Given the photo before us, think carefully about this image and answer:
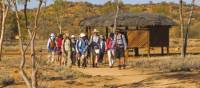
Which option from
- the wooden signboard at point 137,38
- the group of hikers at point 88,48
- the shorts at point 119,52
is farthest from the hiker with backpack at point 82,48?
the wooden signboard at point 137,38

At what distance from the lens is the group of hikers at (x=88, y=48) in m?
23.2

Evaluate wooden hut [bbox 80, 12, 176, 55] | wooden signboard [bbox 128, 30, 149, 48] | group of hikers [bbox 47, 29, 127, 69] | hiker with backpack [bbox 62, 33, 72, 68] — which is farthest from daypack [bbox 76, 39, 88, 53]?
wooden signboard [bbox 128, 30, 149, 48]

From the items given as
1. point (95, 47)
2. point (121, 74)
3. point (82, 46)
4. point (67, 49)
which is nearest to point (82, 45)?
point (82, 46)

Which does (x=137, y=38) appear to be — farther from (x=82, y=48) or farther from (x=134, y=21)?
(x=82, y=48)

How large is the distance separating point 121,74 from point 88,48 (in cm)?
371

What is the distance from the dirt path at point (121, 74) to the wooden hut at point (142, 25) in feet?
36.9

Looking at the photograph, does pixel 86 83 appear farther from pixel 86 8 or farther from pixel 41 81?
pixel 86 8

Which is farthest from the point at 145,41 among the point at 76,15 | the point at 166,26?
the point at 76,15

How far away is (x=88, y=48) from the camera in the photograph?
24.5 metres

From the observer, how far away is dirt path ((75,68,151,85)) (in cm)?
1928

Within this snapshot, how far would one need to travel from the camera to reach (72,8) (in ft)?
325

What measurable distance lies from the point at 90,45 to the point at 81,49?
429 millimetres

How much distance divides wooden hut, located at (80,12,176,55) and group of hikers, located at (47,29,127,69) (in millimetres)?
8247

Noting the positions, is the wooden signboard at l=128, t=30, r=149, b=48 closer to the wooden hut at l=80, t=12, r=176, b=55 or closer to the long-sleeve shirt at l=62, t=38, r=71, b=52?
the wooden hut at l=80, t=12, r=176, b=55
